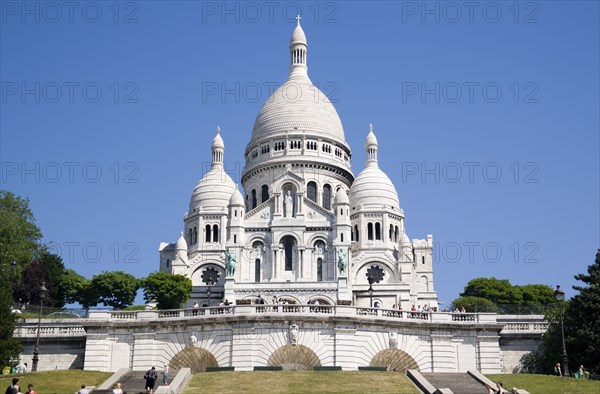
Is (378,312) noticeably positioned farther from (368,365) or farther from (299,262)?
(299,262)

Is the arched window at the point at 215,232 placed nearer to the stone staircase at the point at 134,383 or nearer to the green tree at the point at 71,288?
the green tree at the point at 71,288

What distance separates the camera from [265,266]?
336ft

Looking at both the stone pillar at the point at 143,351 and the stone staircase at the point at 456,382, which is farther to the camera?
the stone pillar at the point at 143,351

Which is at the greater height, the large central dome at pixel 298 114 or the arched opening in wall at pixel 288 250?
the large central dome at pixel 298 114

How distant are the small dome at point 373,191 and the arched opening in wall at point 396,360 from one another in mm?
63142

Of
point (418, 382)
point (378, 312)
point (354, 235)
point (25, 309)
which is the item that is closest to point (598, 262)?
point (378, 312)

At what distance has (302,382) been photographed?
4159 cm

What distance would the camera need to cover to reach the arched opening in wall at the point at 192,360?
49.8 meters

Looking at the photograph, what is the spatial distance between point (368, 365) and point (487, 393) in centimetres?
1017

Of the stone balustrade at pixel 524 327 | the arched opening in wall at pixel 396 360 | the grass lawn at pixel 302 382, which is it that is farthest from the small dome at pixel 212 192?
the grass lawn at pixel 302 382

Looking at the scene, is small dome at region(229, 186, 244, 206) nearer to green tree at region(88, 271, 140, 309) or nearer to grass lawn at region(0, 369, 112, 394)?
green tree at region(88, 271, 140, 309)

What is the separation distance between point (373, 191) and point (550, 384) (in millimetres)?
71618

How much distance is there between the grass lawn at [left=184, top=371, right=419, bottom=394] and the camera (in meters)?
40.0

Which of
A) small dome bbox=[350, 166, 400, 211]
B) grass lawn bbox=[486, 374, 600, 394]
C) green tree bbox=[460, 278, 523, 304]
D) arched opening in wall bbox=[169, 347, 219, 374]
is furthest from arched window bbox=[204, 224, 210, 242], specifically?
grass lawn bbox=[486, 374, 600, 394]
